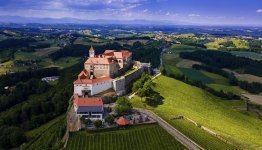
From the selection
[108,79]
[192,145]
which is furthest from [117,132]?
[108,79]

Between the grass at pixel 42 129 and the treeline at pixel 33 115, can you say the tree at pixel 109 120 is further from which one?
the treeline at pixel 33 115

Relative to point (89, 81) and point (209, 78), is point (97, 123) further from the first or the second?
point (209, 78)

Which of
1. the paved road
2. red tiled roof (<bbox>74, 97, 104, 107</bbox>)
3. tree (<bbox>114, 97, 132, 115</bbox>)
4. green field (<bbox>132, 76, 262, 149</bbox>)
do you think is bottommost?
green field (<bbox>132, 76, 262, 149</bbox>)

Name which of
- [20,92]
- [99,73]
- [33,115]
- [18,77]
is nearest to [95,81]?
[99,73]

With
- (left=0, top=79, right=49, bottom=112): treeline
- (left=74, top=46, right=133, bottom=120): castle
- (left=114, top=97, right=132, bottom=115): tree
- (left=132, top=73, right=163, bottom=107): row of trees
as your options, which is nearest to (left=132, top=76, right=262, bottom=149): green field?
(left=132, top=73, right=163, bottom=107): row of trees

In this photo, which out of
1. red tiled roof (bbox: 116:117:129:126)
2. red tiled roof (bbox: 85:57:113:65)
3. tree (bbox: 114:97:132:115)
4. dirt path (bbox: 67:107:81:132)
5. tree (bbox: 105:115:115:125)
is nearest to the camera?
dirt path (bbox: 67:107:81:132)

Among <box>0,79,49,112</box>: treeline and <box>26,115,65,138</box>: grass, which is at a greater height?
<box>26,115,65,138</box>: grass

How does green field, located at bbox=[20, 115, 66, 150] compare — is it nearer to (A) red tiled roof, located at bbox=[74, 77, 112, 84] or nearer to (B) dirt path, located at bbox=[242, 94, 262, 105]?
(A) red tiled roof, located at bbox=[74, 77, 112, 84]
